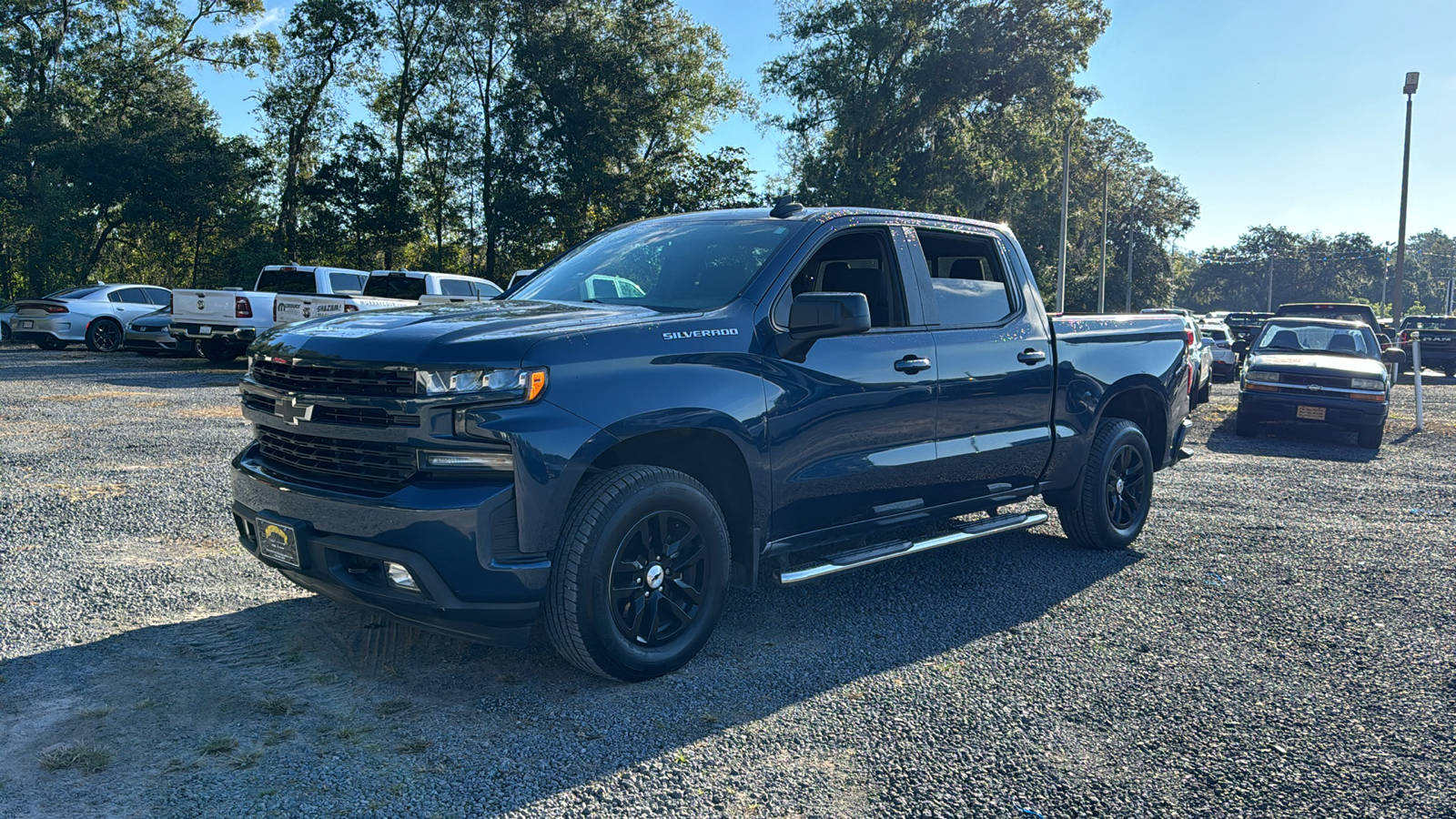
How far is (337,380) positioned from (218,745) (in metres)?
1.32

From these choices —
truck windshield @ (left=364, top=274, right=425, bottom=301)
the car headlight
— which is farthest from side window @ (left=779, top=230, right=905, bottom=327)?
truck windshield @ (left=364, top=274, right=425, bottom=301)

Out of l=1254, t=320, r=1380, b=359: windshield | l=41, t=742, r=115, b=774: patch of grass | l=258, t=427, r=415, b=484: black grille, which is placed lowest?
l=41, t=742, r=115, b=774: patch of grass

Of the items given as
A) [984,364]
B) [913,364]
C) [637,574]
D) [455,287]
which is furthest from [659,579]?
[455,287]

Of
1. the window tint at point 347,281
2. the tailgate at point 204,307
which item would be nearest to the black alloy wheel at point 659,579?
the tailgate at point 204,307

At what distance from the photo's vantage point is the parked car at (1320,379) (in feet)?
40.9

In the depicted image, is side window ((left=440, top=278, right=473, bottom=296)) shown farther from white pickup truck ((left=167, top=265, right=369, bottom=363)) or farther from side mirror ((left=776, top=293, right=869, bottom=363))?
side mirror ((left=776, top=293, right=869, bottom=363))

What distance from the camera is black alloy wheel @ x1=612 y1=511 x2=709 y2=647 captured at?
3.98m

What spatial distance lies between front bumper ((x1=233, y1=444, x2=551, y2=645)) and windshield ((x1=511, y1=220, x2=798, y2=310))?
140 centimetres

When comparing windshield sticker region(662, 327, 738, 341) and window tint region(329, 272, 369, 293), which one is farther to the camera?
window tint region(329, 272, 369, 293)

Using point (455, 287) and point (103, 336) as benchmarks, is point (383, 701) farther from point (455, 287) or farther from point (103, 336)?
point (103, 336)

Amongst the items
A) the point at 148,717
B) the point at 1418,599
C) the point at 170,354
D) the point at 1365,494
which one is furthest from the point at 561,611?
the point at 170,354

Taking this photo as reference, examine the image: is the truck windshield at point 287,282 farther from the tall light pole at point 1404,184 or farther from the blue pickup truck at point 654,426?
the tall light pole at point 1404,184

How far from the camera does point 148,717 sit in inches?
143

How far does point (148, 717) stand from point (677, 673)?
198 centimetres
